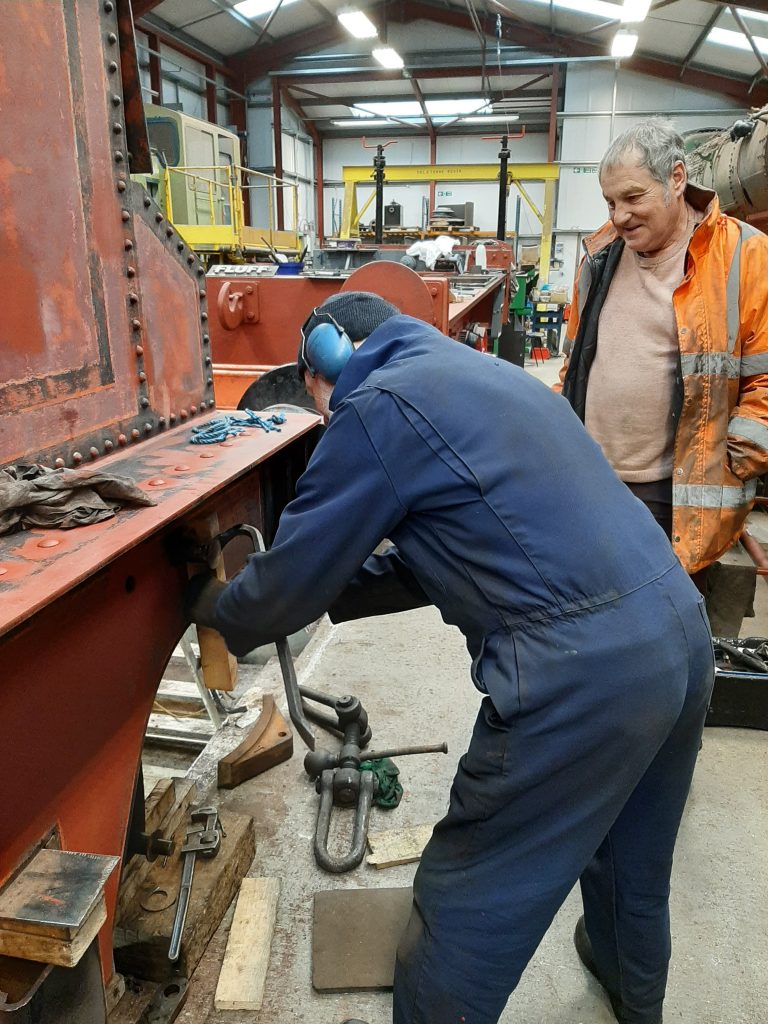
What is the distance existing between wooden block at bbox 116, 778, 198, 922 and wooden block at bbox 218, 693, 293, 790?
0.29m

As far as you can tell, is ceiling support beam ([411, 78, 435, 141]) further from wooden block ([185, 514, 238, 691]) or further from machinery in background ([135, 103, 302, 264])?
wooden block ([185, 514, 238, 691])

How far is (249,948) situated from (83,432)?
147cm

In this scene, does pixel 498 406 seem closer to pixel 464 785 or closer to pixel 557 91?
pixel 464 785

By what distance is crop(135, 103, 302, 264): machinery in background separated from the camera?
1183cm

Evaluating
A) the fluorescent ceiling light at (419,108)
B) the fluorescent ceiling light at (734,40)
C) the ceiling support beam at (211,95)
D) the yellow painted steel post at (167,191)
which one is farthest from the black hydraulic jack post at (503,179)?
the ceiling support beam at (211,95)

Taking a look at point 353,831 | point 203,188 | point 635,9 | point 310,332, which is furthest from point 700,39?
point 353,831

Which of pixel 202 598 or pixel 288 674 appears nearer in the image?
pixel 202 598

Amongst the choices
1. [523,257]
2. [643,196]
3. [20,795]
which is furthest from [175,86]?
[20,795]

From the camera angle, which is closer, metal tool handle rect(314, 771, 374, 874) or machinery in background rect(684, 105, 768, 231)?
metal tool handle rect(314, 771, 374, 874)

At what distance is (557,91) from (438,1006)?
71.0 ft

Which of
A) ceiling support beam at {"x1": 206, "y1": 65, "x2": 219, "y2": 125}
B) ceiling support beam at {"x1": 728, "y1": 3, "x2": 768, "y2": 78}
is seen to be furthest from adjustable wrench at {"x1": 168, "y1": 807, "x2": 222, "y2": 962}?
ceiling support beam at {"x1": 206, "y1": 65, "x2": 219, "y2": 125}

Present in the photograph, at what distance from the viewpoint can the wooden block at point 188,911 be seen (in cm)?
192

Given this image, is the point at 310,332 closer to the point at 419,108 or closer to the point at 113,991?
the point at 113,991

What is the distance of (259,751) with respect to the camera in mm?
2844
